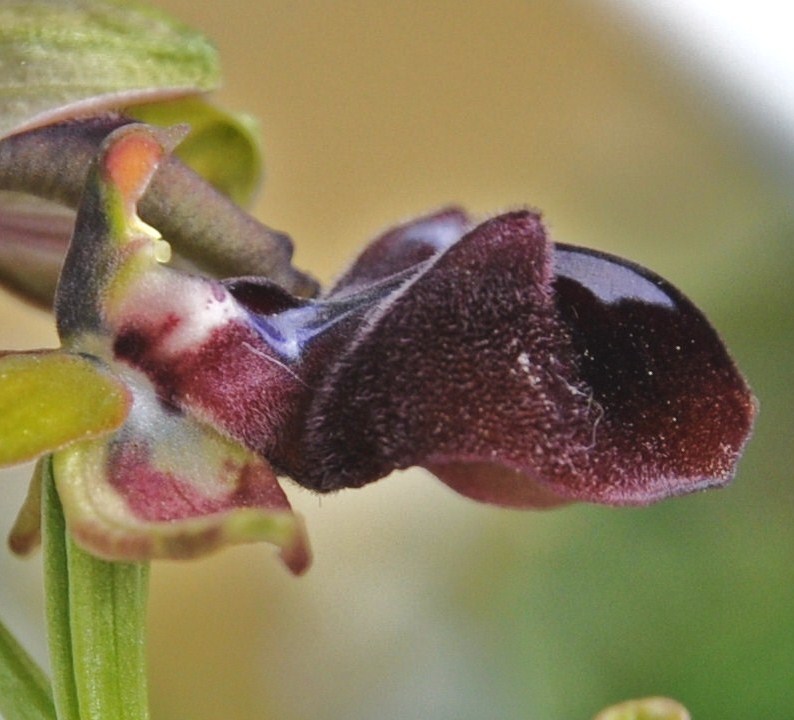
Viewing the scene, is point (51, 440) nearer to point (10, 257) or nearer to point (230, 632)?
point (10, 257)

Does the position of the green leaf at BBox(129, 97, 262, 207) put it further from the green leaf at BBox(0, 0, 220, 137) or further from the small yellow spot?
the small yellow spot

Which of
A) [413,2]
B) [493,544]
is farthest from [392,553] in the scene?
[413,2]

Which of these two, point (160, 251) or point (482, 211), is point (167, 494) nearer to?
point (160, 251)

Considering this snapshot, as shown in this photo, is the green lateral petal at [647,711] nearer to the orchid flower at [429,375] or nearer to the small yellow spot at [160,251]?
the orchid flower at [429,375]

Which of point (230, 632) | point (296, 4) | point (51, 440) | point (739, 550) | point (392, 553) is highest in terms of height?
point (51, 440)

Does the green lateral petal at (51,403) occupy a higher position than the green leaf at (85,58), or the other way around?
the green leaf at (85,58)

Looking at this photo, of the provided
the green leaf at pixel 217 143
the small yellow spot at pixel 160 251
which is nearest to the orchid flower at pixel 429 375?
the small yellow spot at pixel 160 251
